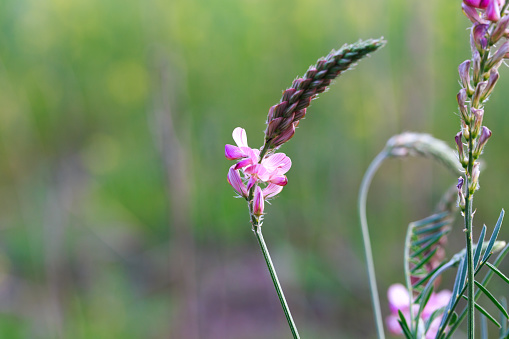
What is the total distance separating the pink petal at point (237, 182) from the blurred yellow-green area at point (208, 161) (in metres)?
1.40

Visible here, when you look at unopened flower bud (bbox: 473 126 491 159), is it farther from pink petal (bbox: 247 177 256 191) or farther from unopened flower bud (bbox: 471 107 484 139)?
Answer: pink petal (bbox: 247 177 256 191)

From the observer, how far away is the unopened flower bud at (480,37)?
0.85ft

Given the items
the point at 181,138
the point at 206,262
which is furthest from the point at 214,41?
the point at 206,262

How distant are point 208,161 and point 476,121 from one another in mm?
1987

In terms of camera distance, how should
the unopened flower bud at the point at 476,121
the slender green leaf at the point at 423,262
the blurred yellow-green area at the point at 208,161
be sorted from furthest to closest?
the blurred yellow-green area at the point at 208,161, the slender green leaf at the point at 423,262, the unopened flower bud at the point at 476,121

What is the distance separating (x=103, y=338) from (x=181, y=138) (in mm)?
752

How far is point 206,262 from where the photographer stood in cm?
253

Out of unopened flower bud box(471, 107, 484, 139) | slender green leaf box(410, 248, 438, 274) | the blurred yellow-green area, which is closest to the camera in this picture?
unopened flower bud box(471, 107, 484, 139)

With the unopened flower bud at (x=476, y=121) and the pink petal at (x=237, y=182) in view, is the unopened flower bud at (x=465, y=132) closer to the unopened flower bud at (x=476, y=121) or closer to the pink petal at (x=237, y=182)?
the unopened flower bud at (x=476, y=121)

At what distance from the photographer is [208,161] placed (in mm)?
2225

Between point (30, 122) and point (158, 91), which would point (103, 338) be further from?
point (30, 122)

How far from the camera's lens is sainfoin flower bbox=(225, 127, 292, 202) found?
0.98 feet

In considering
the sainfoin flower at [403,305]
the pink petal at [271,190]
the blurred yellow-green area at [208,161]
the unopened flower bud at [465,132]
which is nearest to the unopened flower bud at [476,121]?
the unopened flower bud at [465,132]

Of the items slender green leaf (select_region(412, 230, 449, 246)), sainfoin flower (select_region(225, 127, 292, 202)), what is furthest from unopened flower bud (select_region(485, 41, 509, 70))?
slender green leaf (select_region(412, 230, 449, 246))
